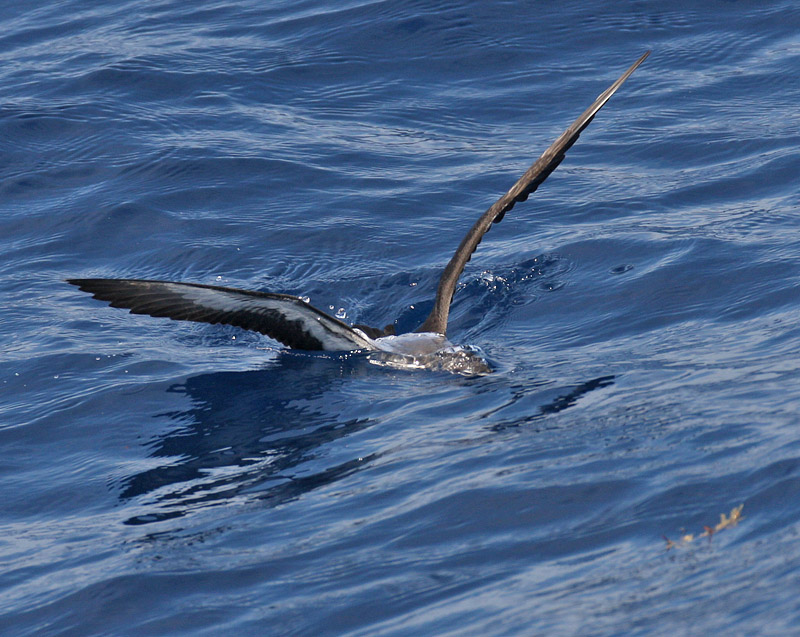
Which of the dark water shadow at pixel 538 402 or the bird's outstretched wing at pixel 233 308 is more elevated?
the bird's outstretched wing at pixel 233 308

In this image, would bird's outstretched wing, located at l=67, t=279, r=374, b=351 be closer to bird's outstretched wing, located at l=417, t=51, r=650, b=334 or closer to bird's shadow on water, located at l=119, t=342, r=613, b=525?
bird's shadow on water, located at l=119, t=342, r=613, b=525

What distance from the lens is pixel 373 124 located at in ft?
39.4

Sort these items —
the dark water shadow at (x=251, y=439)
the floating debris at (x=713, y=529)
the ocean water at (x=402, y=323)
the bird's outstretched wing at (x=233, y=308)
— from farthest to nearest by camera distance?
the bird's outstretched wing at (x=233, y=308), the dark water shadow at (x=251, y=439), the ocean water at (x=402, y=323), the floating debris at (x=713, y=529)

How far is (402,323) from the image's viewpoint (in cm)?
901

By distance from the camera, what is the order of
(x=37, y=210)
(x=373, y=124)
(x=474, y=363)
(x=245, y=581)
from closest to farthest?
(x=245, y=581)
(x=474, y=363)
(x=37, y=210)
(x=373, y=124)

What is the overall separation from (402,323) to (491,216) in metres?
1.22

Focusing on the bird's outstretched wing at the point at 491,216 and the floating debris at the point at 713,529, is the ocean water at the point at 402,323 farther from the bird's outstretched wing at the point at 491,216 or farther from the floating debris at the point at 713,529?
the bird's outstretched wing at the point at 491,216

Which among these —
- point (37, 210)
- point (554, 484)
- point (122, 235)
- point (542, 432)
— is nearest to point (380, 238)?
point (122, 235)

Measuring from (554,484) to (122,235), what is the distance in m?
6.36

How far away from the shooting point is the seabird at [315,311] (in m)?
6.95

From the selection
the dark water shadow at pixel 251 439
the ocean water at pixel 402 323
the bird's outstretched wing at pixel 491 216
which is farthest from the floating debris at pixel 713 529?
the bird's outstretched wing at pixel 491 216

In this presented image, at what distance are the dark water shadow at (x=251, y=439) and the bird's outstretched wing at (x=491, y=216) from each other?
87 cm

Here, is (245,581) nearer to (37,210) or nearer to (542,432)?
(542,432)

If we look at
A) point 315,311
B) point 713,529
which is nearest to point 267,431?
point 315,311
